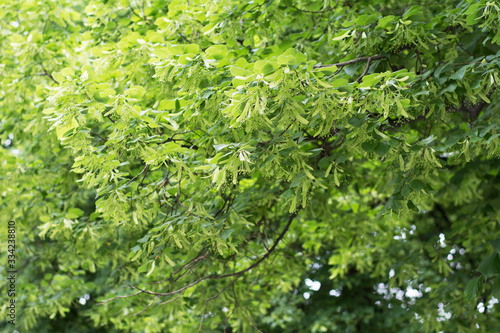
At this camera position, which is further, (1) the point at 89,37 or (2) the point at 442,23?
(1) the point at 89,37

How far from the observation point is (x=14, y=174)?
445 cm

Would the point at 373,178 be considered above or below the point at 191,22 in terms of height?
below

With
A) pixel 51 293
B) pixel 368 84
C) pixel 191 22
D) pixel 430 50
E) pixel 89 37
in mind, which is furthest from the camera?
pixel 51 293

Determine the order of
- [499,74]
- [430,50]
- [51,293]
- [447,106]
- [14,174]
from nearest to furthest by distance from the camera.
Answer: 1. [499,74]
2. [447,106]
3. [430,50]
4. [14,174]
5. [51,293]

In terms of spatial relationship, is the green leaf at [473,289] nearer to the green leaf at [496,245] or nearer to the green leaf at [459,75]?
the green leaf at [496,245]

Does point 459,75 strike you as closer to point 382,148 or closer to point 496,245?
point 382,148

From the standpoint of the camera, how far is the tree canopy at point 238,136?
7.63ft

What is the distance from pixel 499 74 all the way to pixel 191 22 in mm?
2061

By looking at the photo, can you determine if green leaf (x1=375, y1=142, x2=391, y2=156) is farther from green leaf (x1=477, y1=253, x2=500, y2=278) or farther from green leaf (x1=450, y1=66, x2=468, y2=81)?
green leaf (x1=477, y1=253, x2=500, y2=278)

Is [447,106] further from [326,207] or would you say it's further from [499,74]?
[326,207]

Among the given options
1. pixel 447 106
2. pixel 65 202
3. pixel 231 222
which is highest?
pixel 447 106

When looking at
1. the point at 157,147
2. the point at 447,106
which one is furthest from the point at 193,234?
the point at 447,106

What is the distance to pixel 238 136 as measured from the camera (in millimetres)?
2535

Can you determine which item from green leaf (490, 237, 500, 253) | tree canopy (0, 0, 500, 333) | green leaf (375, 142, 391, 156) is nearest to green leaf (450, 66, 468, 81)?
tree canopy (0, 0, 500, 333)
